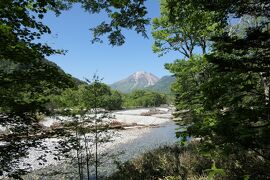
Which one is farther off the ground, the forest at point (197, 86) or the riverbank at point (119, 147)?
the forest at point (197, 86)

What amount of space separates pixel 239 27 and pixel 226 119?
34.0ft

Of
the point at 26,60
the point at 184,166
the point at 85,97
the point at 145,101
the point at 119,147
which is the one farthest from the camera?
the point at 145,101

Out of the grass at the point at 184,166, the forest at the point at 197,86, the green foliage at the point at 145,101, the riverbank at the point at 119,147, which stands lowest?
the riverbank at the point at 119,147

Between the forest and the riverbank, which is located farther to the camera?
the riverbank

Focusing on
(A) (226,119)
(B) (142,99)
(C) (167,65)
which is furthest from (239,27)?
(B) (142,99)

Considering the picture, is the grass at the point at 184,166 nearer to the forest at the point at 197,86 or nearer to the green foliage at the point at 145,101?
the forest at the point at 197,86

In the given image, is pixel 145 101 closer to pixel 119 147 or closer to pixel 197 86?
pixel 119 147

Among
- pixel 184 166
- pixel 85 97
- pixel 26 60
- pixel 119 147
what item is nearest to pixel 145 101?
pixel 119 147

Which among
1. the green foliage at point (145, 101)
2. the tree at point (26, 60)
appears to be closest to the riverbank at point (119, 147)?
the tree at point (26, 60)

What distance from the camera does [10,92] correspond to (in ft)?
19.6

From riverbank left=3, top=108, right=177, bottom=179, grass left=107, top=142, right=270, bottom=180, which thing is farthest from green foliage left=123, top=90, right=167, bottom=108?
grass left=107, top=142, right=270, bottom=180

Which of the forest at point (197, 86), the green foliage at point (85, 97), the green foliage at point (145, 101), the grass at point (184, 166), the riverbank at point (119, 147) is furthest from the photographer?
the green foliage at point (145, 101)

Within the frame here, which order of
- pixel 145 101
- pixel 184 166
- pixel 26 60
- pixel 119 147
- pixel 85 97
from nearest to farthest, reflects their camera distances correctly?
pixel 26 60, pixel 184 166, pixel 85 97, pixel 119 147, pixel 145 101

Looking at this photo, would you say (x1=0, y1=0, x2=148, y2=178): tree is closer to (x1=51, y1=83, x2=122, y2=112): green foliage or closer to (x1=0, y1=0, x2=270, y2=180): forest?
(x1=0, y1=0, x2=270, y2=180): forest
